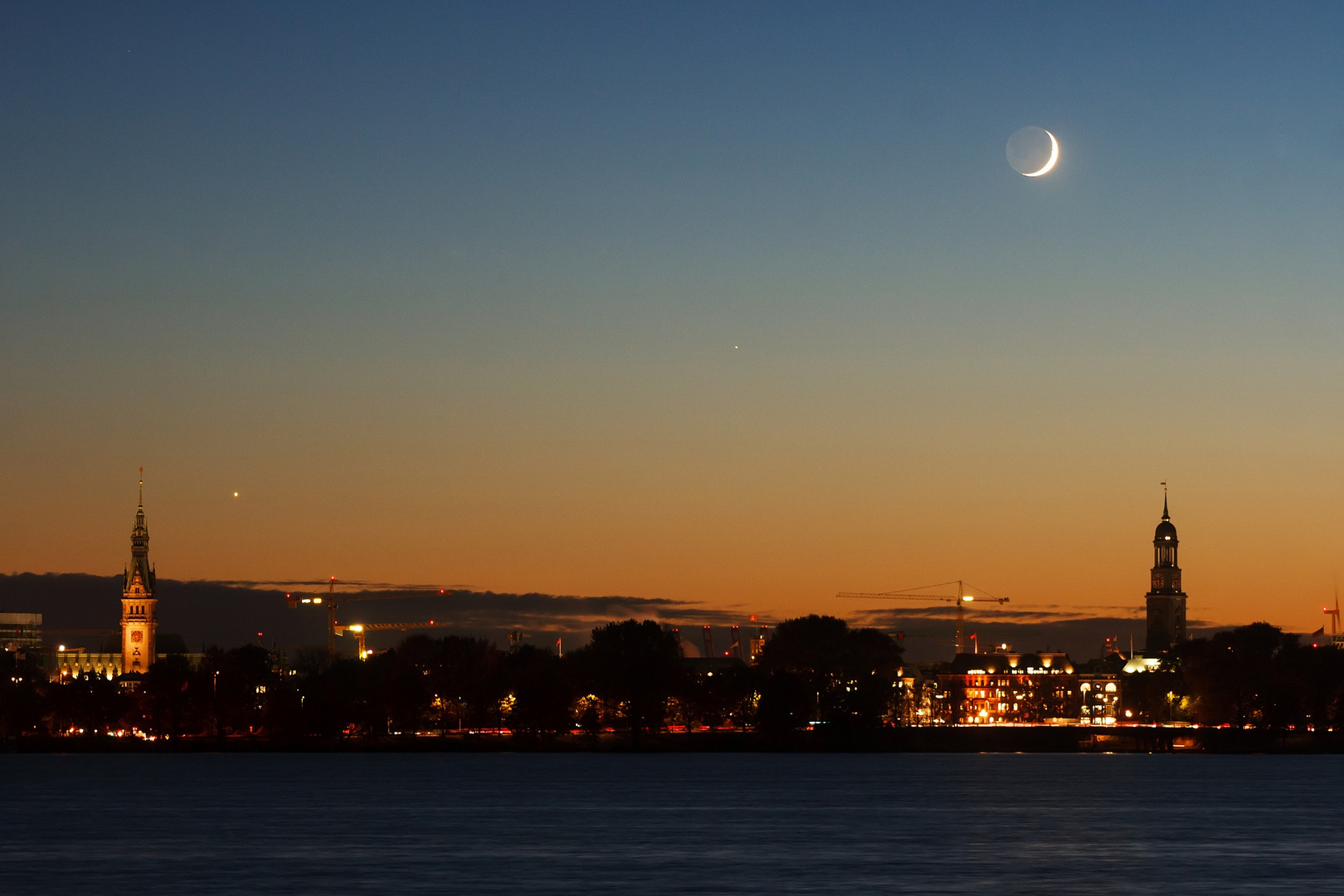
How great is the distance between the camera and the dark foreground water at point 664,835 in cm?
7512

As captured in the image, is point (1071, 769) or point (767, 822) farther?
point (1071, 769)

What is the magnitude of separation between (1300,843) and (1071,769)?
101m

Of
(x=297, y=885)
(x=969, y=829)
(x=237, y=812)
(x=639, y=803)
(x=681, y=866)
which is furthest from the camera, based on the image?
(x=639, y=803)

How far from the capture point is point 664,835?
97.9 metres

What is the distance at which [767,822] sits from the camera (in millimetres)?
106562

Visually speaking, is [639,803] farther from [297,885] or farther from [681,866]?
[297,885]

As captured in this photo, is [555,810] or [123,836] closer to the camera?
[123,836]

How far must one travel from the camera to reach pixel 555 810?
11794 centimetres

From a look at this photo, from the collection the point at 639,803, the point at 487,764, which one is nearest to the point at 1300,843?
the point at 639,803

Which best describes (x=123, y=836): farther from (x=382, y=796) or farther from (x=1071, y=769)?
(x=1071, y=769)

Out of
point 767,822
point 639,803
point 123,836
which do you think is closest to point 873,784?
point 639,803

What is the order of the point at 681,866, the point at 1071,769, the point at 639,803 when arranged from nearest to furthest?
the point at 681,866 → the point at 639,803 → the point at 1071,769

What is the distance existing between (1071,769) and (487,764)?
60.6 m

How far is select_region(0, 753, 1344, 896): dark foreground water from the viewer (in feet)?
246
